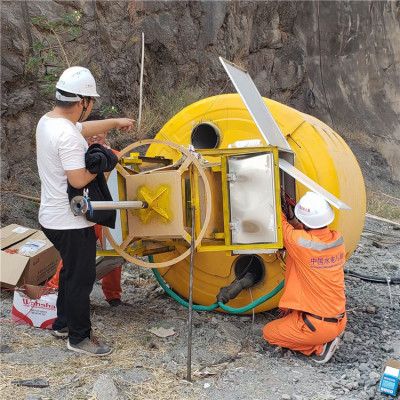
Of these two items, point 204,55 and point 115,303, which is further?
point 204,55

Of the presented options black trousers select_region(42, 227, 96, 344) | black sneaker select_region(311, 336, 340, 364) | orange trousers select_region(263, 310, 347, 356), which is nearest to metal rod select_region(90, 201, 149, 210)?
black trousers select_region(42, 227, 96, 344)

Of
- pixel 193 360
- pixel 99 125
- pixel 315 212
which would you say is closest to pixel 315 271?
pixel 315 212

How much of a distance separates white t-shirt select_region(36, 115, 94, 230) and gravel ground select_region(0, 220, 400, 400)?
0.86 m

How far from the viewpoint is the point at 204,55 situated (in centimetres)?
1051

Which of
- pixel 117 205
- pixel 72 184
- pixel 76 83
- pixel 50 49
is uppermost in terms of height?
pixel 50 49

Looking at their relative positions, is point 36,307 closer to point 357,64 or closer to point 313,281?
point 313,281

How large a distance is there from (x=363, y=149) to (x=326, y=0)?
4176mm

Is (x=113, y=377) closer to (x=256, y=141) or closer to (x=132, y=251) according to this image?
(x=132, y=251)

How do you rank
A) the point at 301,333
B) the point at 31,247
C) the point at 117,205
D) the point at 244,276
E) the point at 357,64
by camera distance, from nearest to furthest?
the point at 117,205 < the point at 301,333 < the point at 244,276 < the point at 31,247 < the point at 357,64

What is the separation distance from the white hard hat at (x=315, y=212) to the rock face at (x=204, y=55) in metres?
4.17

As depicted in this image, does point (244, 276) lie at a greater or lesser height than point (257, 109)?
lesser

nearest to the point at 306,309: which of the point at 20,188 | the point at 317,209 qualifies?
the point at 317,209

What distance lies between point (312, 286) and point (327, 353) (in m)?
0.48

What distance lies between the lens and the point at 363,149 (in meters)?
13.6
